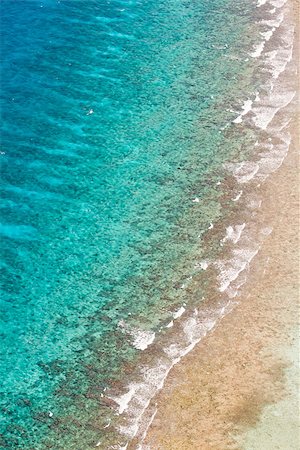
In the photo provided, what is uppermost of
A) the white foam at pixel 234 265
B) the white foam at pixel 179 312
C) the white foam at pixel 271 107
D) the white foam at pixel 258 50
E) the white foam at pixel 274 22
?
the white foam at pixel 274 22

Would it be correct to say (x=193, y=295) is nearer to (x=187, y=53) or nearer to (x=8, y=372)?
(x=8, y=372)

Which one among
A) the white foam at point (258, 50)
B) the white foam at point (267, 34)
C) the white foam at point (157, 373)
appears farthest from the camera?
the white foam at point (267, 34)

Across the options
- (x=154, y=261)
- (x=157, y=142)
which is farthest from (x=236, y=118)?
(x=154, y=261)

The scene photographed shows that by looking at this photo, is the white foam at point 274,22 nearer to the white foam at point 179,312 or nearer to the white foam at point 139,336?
the white foam at point 179,312

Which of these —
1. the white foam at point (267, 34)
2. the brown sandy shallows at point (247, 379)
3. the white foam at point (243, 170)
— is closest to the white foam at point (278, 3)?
the white foam at point (267, 34)

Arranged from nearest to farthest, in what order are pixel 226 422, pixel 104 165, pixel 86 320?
pixel 226 422 < pixel 86 320 < pixel 104 165
